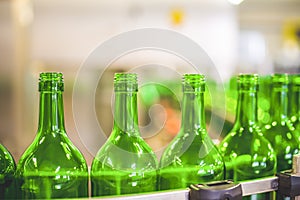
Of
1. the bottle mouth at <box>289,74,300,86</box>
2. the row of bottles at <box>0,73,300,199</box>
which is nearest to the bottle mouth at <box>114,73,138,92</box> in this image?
the row of bottles at <box>0,73,300,199</box>

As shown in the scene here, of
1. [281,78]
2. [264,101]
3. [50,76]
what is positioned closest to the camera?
[50,76]

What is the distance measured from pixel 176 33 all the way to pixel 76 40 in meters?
0.60

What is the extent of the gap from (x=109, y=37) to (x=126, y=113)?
233 cm

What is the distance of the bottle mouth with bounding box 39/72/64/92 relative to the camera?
18.1 inches

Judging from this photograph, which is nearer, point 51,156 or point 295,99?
point 51,156

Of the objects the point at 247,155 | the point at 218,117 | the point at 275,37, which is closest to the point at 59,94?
the point at 247,155

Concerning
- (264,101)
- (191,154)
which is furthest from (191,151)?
(264,101)

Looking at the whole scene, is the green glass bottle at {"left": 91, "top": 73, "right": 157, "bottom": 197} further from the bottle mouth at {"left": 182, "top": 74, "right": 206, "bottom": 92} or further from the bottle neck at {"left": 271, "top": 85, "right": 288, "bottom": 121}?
the bottle neck at {"left": 271, "top": 85, "right": 288, "bottom": 121}

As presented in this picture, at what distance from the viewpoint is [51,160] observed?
1.56 ft

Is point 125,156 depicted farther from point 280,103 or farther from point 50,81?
point 280,103

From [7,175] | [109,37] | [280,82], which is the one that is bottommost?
[7,175]

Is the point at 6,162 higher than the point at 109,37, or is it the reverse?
the point at 109,37

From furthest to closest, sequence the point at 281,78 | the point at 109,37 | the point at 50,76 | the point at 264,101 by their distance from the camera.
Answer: the point at 109,37 < the point at 264,101 < the point at 281,78 < the point at 50,76

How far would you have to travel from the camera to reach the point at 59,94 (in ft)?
1.56
